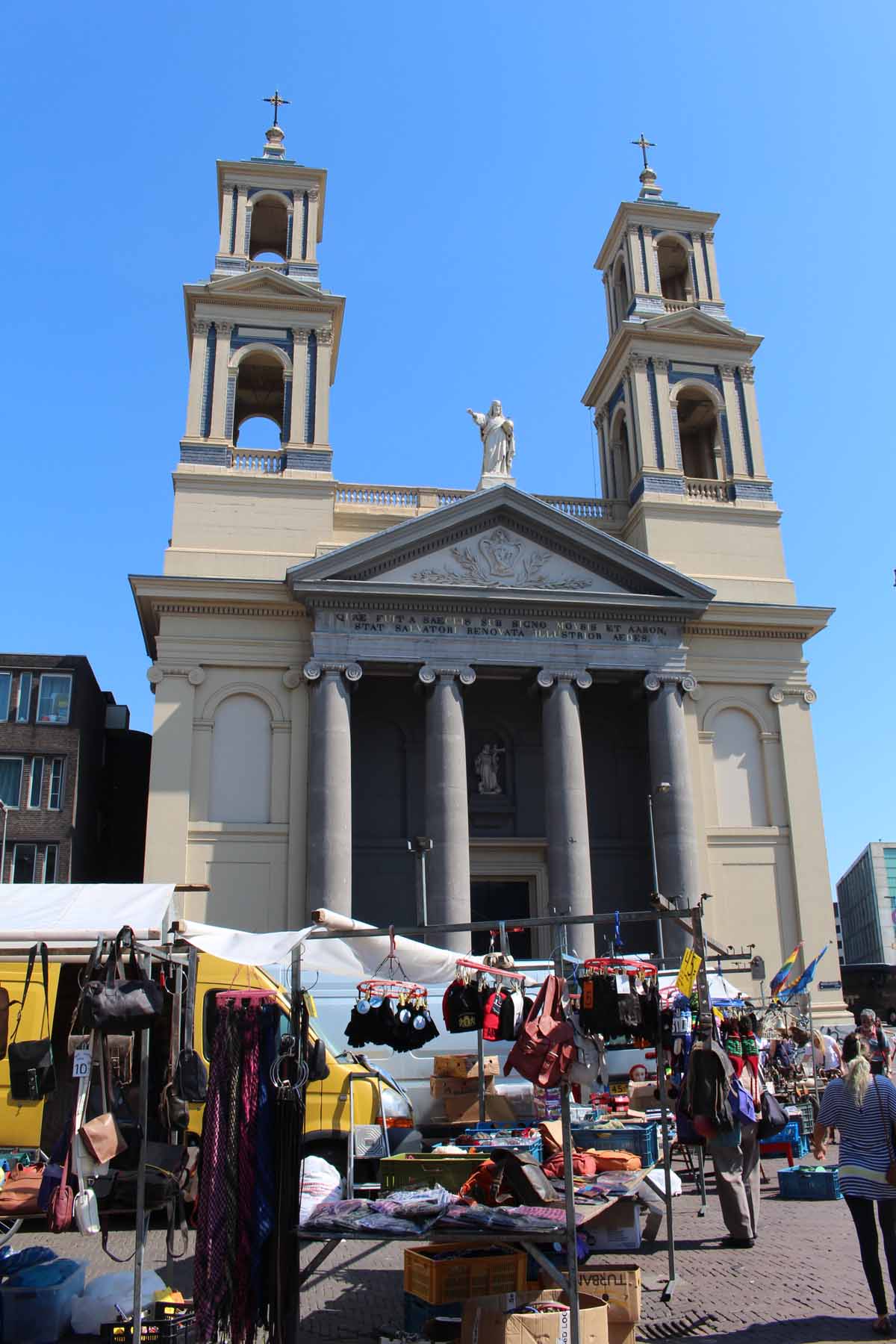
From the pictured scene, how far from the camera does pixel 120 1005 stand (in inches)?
343

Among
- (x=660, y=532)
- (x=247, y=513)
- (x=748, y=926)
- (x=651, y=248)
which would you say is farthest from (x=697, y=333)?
(x=748, y=926)

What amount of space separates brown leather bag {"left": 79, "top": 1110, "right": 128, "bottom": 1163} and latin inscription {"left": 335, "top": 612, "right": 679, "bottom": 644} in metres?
23.2

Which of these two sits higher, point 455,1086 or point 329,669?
point 329,669

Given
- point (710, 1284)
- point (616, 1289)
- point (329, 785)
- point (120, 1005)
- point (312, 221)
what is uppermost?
point (312, 221)

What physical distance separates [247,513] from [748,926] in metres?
18.6

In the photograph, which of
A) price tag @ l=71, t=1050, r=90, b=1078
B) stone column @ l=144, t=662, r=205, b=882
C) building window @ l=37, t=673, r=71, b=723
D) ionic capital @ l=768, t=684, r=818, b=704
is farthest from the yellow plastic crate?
building window @ l=37, t=673, r=71, b=723

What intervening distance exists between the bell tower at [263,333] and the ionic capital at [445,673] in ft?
25.2

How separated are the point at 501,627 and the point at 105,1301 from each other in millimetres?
24531

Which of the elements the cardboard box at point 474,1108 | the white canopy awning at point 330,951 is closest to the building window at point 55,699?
the cardboard box at point 474,1108

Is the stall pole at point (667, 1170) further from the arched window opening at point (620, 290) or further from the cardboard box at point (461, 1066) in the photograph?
the arched window opening at point (620, 290)

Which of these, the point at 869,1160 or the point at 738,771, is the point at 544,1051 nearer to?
the point at 869,1160

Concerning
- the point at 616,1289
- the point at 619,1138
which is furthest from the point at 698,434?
the point at 616,1289

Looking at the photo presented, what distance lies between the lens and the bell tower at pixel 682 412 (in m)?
36.2

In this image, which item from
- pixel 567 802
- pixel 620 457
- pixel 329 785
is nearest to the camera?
pixel 329 785
